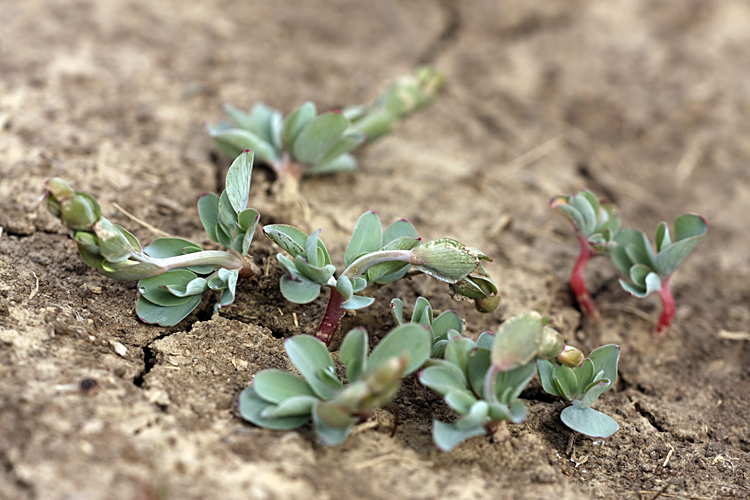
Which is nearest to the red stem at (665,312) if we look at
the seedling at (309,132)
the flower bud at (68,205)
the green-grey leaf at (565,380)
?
the green-grey leaf at (565,380)

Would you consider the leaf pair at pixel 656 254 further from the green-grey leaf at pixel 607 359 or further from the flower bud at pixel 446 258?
the flower bud at pixel 446 258

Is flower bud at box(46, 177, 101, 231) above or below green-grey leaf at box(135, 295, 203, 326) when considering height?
above

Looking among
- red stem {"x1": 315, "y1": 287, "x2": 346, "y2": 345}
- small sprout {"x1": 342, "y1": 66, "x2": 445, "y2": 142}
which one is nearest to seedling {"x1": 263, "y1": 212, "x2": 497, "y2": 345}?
red stem {"x1": 315, "y1": 287, "x2": 346, "y2": 345}

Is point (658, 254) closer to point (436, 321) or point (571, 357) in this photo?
point (571, 357)

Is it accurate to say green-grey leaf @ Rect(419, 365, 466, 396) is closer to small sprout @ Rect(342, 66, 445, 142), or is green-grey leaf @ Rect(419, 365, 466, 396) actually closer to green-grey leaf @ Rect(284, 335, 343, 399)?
green-grey leaf @ Rect(284, 335, 343, 399)

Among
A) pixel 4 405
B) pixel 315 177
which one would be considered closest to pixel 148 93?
pixel 315 177

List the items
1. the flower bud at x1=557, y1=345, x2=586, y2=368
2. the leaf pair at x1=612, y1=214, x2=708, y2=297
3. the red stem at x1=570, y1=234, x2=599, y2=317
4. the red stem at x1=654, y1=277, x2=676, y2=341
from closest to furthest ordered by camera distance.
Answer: the flower bud at x1=557, y1=345, x2=586, y2=368 → the leaf pair at x1=612, y1=214, x2=708, y2=297 → the red stem at x1=654, y1=277, x2=676, y2=341 → the red stem at x1=570, y1=234, x2=599, y2=317
